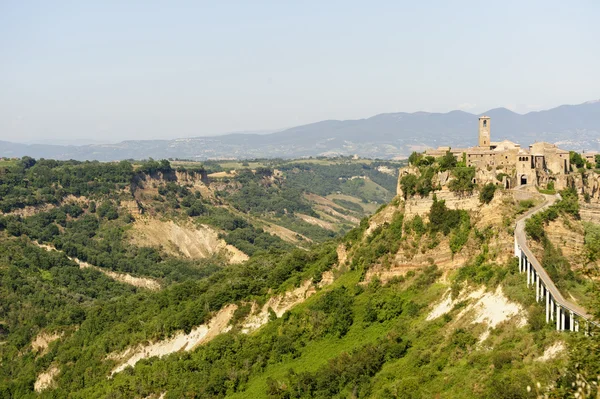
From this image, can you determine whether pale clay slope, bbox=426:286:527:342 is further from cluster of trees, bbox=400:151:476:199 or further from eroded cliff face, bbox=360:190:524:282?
cluster of trees, bbox=400:151:476:199

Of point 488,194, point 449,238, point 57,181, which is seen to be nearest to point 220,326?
point 449,238

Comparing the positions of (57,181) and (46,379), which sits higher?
(57,181)

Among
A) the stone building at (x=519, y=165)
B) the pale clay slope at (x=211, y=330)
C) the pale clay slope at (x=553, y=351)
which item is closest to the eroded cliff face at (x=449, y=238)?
the stone building at (x=519, y=165)

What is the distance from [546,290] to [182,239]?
103033 millimetres

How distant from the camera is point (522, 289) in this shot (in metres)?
40.3

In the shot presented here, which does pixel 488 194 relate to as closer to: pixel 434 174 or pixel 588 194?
pixel 434 174

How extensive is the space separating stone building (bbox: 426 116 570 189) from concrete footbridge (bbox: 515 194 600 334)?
5377 mm

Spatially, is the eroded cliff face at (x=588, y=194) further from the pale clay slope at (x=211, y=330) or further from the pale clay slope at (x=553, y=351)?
the pale clay slope at (x=211, y=330)

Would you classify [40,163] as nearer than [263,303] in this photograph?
No

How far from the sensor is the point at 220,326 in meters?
62.8

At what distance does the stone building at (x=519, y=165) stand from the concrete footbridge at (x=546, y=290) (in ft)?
17.6

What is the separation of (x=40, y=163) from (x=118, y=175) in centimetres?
2268

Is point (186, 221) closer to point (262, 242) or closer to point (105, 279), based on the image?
point (262, 242)

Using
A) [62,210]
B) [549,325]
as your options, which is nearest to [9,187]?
[62,210]
